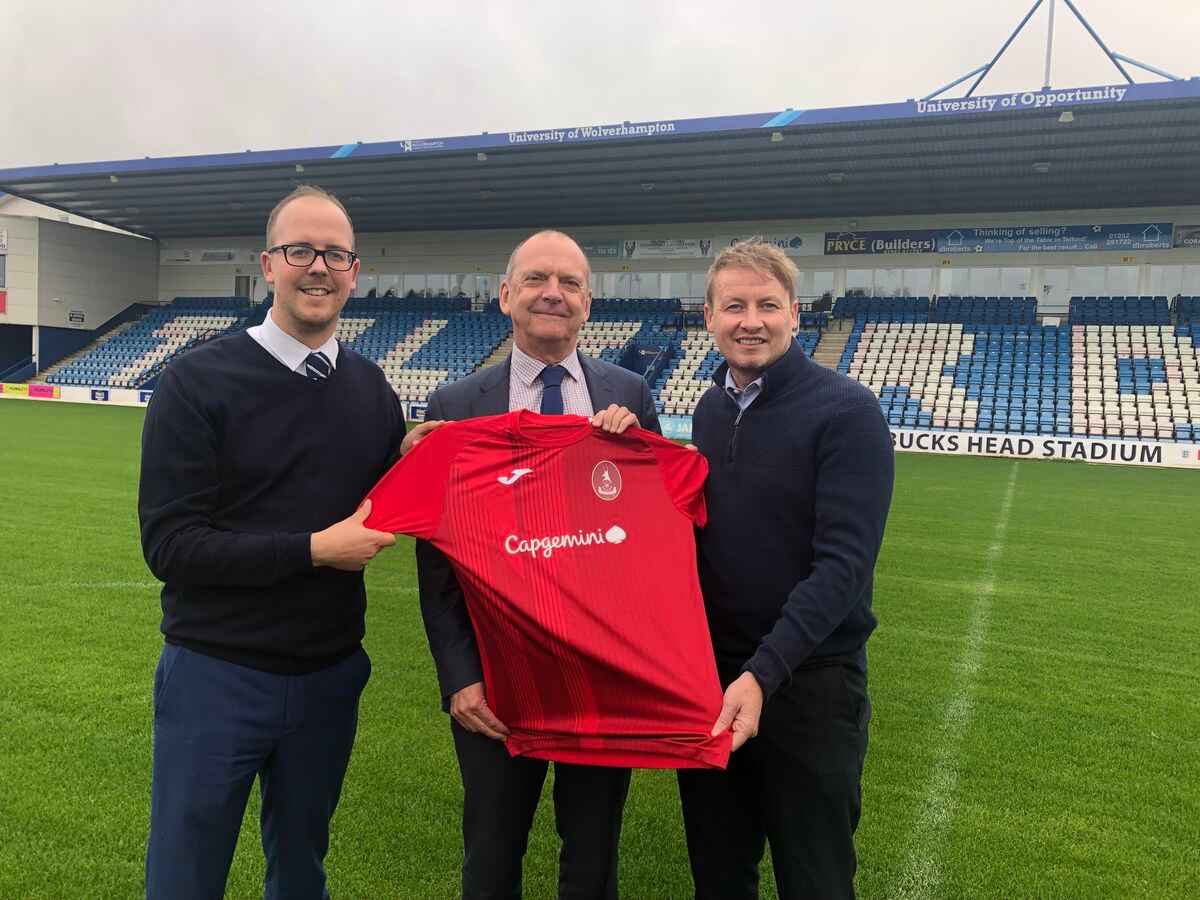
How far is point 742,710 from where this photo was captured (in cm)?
181

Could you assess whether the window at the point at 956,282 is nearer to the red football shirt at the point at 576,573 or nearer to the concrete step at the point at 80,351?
the red football shirt at the point at 576,573

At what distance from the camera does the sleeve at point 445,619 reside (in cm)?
203

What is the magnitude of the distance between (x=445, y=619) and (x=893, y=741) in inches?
113

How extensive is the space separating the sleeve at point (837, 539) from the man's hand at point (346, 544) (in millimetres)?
900

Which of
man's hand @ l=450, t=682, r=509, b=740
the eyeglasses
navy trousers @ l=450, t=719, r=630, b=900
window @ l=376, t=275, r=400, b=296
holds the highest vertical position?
window @ l=376, t=275, r=400, b=296

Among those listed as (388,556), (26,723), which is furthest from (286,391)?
(388,556)

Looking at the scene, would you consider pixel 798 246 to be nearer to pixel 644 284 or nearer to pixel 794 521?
pixel 644 284

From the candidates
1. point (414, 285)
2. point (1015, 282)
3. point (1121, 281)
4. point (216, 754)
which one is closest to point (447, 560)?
point (216, 754)

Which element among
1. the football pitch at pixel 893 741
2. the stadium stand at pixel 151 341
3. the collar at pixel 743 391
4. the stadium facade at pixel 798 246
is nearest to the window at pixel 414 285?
the stadium facade at pixel 798 246

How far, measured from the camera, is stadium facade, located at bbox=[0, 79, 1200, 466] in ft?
67.2

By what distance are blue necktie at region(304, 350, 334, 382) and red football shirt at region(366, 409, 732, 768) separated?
32 centimetres

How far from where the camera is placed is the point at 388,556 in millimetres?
7809

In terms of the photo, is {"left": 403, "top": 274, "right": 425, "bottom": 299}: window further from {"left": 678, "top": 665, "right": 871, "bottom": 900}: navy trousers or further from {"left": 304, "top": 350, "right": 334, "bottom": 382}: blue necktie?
{"left": 678, "top": 665, "right": 871, "bottom": 900}: navy trousers

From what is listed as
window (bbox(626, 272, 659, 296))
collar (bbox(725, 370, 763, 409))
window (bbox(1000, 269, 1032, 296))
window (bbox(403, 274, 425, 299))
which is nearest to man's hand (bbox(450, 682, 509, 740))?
collar (bbox(725, 370, 763, 409))
